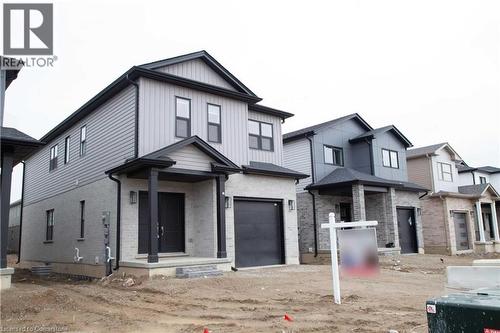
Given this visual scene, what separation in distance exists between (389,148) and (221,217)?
553 inches

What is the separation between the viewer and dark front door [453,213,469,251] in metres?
26.3

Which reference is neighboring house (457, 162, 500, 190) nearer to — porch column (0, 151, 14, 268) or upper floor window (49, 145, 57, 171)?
upper floor window (49, 145, 57, 171)

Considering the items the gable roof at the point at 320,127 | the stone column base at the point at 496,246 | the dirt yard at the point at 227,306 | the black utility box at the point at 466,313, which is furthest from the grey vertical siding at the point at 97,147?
the stone column base at the point at 496,246

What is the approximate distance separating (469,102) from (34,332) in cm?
3806

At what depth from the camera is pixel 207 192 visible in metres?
14.8

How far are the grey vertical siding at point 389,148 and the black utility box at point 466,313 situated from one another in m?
20.1

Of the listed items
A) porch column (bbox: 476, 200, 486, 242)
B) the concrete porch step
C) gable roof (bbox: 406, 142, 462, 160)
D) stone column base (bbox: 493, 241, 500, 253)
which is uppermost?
gable roof (bbox: 406, 142, 462, 160)

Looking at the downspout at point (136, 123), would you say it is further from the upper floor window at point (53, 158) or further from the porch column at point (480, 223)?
the porch column at point (480, 223)

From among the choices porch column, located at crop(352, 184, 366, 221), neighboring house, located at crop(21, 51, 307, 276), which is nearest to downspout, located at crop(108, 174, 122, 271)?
neighboring house, located at crop(21, 51, 307, 276)

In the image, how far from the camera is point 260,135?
17875 millimetres

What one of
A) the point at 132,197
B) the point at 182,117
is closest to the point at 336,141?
the point at 182,117

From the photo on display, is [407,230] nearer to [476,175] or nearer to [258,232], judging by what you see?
[258,232]

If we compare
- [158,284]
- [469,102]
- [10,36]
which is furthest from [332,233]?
[469,102]

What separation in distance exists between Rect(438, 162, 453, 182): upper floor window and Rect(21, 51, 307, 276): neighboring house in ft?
47.2
